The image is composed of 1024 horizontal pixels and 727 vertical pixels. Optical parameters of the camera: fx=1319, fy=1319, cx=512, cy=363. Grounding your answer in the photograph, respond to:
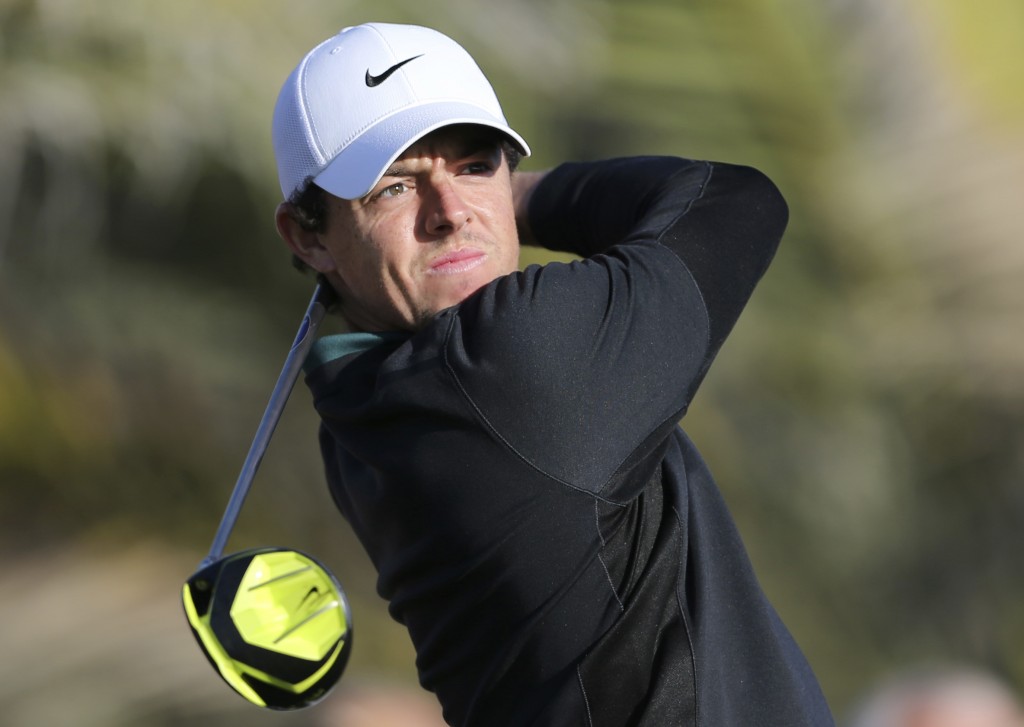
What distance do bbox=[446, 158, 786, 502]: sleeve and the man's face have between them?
14cm

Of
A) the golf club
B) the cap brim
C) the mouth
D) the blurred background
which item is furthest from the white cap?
the blurred background

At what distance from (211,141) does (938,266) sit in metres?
2.27

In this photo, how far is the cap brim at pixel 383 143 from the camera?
63.8 inches

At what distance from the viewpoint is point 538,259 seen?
13.1 feet

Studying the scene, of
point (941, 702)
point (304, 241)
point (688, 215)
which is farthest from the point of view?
point (941, 702)

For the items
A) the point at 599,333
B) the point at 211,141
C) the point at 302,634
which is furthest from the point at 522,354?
the point at 211,141

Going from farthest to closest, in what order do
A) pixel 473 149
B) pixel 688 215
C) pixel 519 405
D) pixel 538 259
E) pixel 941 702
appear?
pixel 538 259 → pixel 941 702 → pixel 473 149 → pixel 688 215 → pixel 519 405

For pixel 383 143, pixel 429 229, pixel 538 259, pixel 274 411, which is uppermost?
pixel 383 143

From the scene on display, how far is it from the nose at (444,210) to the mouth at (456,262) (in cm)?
3

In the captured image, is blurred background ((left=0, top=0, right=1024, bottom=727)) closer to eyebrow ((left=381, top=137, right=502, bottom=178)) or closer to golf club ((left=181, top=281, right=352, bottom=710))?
eyebrow ((left=381, top=137, right=502, bottom=178))

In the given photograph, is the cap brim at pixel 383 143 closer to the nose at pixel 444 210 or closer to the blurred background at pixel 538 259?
the nose at pixel 444 210

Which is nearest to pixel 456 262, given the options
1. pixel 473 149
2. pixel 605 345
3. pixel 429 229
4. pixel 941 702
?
pixel 429 229

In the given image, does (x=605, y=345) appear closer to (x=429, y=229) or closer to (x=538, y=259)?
(x=429, y=229)

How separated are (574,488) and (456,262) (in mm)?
358
